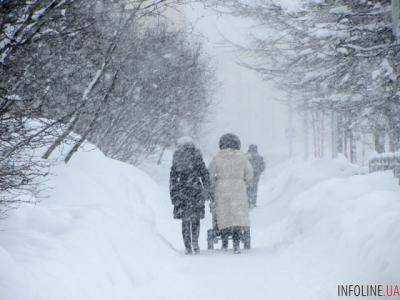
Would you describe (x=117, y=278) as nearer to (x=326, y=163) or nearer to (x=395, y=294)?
(x=395, y=294)

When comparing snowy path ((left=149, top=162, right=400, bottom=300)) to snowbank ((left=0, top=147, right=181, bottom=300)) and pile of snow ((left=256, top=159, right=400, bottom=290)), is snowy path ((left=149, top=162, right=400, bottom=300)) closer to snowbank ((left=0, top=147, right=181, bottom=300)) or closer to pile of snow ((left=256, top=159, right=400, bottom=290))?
pile of snow ((left=256, top=159, right=400, bottom=290))

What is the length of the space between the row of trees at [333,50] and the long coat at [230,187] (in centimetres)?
185

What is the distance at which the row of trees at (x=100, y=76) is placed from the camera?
4.83 m

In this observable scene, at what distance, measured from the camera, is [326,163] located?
23500 millimetres

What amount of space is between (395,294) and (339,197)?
239 inches

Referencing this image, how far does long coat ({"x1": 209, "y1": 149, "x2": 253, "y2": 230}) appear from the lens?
→ 9320 millimetres

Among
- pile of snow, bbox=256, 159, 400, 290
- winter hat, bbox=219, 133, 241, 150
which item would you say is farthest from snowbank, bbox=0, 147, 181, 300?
pile of snow, bbox=256, 159, 400, 290

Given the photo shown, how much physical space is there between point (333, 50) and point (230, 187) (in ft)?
9.06

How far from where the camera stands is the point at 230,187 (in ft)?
30.8

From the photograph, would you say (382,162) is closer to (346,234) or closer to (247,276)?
(346,234)

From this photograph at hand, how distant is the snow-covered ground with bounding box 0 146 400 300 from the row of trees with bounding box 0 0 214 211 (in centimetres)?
70

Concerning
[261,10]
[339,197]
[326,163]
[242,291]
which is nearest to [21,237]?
[242,291]

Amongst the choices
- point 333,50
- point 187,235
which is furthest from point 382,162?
point 187,235

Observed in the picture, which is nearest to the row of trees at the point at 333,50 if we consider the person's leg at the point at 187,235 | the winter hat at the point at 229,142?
the winter hat at the point at 229,142
